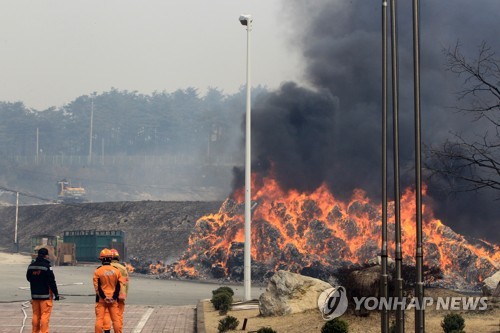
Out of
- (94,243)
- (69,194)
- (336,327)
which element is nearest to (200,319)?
(336,327)

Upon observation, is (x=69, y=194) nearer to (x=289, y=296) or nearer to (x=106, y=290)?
(x=289, y=296)

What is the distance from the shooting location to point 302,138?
61.3 metres

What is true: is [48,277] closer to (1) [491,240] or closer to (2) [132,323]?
(2) [132,323]

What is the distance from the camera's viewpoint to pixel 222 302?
27.2 m

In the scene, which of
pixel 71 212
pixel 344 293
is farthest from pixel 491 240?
pixel 71 212

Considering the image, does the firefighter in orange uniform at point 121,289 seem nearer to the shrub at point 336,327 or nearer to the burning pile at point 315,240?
the shrub at point 336,327

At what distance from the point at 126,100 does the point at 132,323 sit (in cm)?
16956

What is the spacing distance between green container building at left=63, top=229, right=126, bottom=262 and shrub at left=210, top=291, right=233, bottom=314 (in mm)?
35012

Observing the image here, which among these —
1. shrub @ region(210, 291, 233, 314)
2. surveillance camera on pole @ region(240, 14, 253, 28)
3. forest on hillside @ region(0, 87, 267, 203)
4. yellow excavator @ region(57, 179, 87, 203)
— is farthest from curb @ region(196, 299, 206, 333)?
forest on hillside @ region(0, 87, 267, 203)

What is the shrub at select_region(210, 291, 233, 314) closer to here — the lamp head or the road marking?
the road marking

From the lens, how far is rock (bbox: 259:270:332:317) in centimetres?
2430

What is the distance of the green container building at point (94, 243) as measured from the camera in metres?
62.6

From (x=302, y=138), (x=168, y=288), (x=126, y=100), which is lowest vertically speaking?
(x=168, y=288)

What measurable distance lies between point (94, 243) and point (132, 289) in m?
23.2
